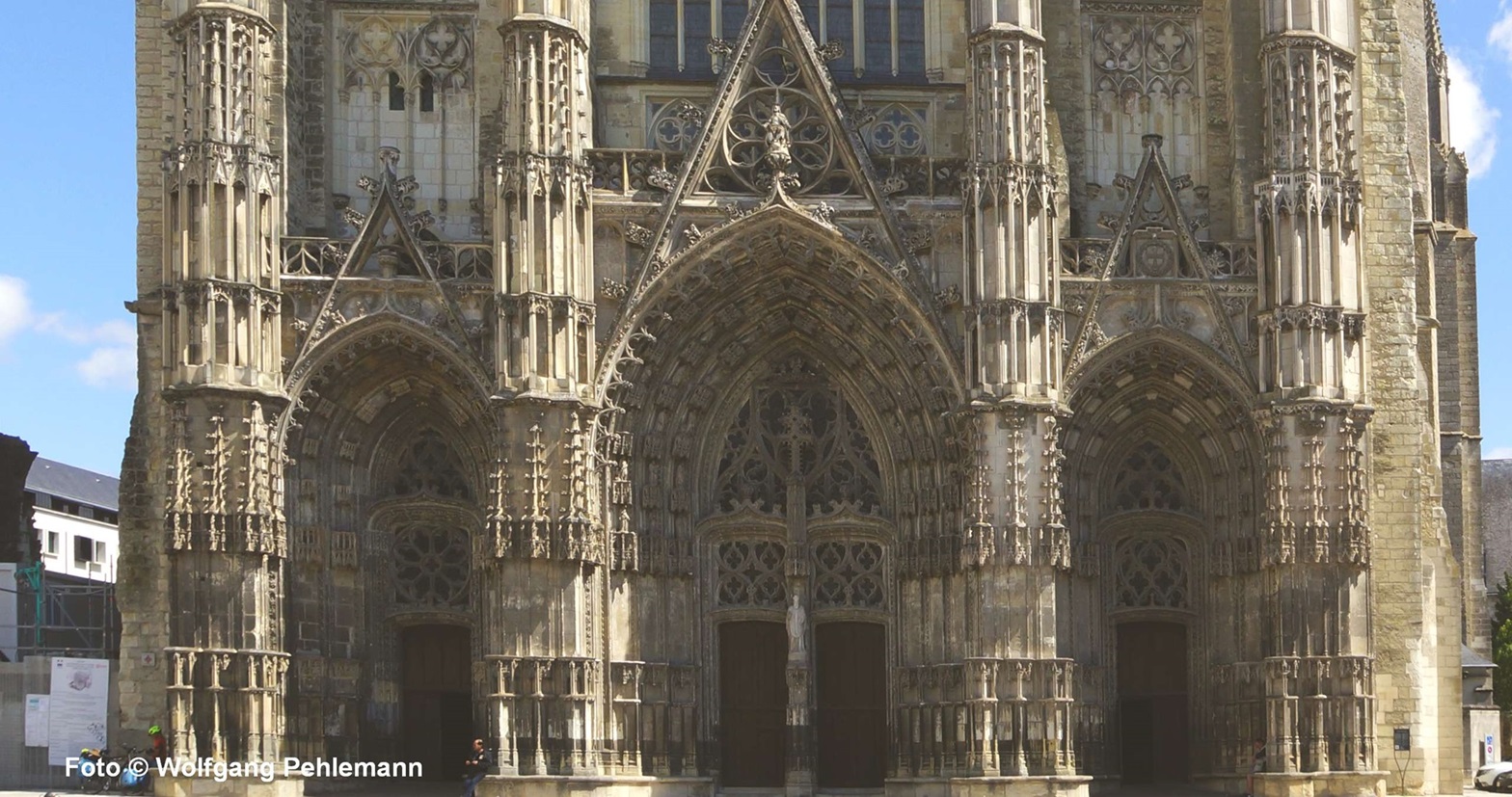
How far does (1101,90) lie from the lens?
34375 mm

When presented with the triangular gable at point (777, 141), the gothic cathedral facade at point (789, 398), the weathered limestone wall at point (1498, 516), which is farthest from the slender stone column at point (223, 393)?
the weathered limestone wall at point (1498, 516)

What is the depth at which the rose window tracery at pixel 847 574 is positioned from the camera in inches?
1296

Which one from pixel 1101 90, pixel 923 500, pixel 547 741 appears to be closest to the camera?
pixel 547 741

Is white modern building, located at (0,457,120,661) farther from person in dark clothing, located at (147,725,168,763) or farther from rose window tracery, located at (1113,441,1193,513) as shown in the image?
rose window tracery, located at (1113,441,1193,513)

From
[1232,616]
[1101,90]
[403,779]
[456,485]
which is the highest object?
[1101,90]

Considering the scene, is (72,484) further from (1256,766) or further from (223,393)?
(1256,766)

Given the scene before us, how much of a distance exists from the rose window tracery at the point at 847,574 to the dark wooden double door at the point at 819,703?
0.37 metres

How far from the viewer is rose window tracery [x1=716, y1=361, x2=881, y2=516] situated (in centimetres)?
3303

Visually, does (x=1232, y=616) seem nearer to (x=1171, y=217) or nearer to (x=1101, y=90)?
(x=1171, y=217)

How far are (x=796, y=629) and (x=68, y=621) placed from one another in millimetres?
12008

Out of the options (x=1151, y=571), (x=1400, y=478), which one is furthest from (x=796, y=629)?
(x=1400, y=478)

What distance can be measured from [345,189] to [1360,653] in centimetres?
1530

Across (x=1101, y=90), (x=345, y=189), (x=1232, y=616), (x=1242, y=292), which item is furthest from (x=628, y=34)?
(x=1232, y=616)

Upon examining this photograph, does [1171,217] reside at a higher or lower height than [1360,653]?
higher
